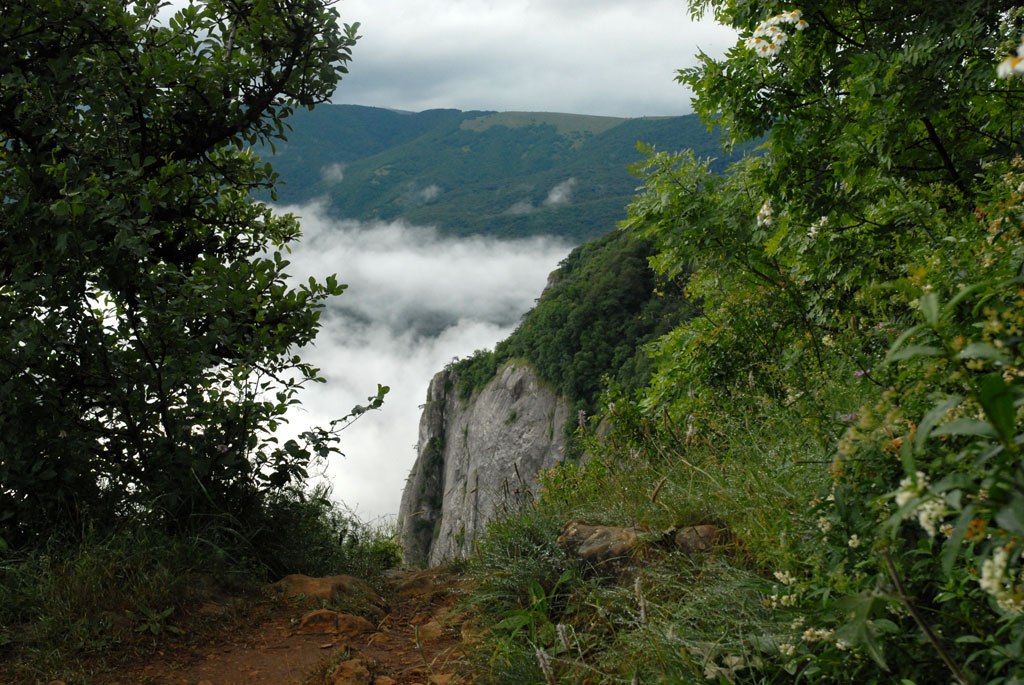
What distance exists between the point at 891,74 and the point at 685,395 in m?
4.09

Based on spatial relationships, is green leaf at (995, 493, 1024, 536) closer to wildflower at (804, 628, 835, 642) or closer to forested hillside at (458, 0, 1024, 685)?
forested hillside at (458, 0, 1024, 685)

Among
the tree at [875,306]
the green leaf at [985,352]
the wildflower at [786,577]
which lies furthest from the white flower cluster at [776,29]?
the green leaf at [985,352]

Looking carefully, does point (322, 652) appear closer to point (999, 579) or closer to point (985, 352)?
point (999, 579)

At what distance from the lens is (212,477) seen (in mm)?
5148

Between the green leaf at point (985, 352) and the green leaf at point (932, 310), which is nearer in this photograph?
the green leaf at point (985, 352)

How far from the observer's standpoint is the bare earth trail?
3695 millimetres

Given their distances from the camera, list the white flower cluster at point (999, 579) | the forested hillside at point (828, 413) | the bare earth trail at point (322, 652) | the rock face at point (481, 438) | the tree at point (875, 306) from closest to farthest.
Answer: the white flower cluster at point (999, 579) < the tree at point (875, 306) < the forested hillside at point (828, 413) < the bare earth trail at point (322, 652) < the rock face at point (481, 438)

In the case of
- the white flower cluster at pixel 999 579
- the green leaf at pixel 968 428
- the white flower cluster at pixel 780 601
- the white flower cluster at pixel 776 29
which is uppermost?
the white flower cluster at pixel 776 29

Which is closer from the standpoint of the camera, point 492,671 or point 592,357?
point 492,671

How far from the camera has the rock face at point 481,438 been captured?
63.9 meters

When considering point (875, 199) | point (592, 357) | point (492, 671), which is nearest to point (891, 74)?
point (875, 199)

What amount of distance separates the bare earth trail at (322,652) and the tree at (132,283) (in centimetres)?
109

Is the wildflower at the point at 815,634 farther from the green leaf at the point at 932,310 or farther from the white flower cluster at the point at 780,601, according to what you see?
the green leaf at the point at 932,310

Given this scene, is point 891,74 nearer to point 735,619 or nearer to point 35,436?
point 735,619
